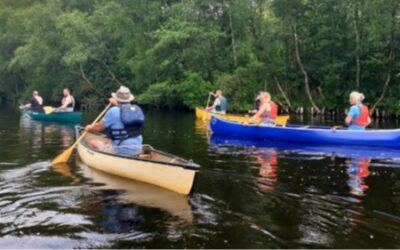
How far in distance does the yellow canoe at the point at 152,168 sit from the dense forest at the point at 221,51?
2177 centimetres

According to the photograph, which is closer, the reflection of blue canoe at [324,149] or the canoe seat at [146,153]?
the canoe seat at [146,153]

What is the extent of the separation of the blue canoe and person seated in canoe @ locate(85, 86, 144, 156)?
680 centimetres

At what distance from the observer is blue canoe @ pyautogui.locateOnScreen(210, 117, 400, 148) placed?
14250 mm

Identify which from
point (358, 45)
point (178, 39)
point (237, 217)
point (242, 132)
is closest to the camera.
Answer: point (237, 217)

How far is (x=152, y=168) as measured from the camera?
28.6 ft

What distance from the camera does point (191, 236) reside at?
6.25 metres

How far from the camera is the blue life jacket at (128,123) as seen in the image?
31.7 ft

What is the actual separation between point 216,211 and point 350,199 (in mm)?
2215

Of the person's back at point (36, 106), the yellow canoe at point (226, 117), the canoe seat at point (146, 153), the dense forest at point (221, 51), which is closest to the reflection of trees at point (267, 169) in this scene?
the canoe seat at point (146, 153)

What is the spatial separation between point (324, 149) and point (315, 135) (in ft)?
3.27

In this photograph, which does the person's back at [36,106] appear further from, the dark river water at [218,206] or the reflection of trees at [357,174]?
A: the reflection of trees at [357,174]

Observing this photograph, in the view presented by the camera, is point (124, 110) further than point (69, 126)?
No

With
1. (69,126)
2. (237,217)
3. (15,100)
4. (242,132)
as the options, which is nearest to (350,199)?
(237,217)

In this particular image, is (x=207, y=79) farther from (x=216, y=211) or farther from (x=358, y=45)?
(x=216, y=211)
